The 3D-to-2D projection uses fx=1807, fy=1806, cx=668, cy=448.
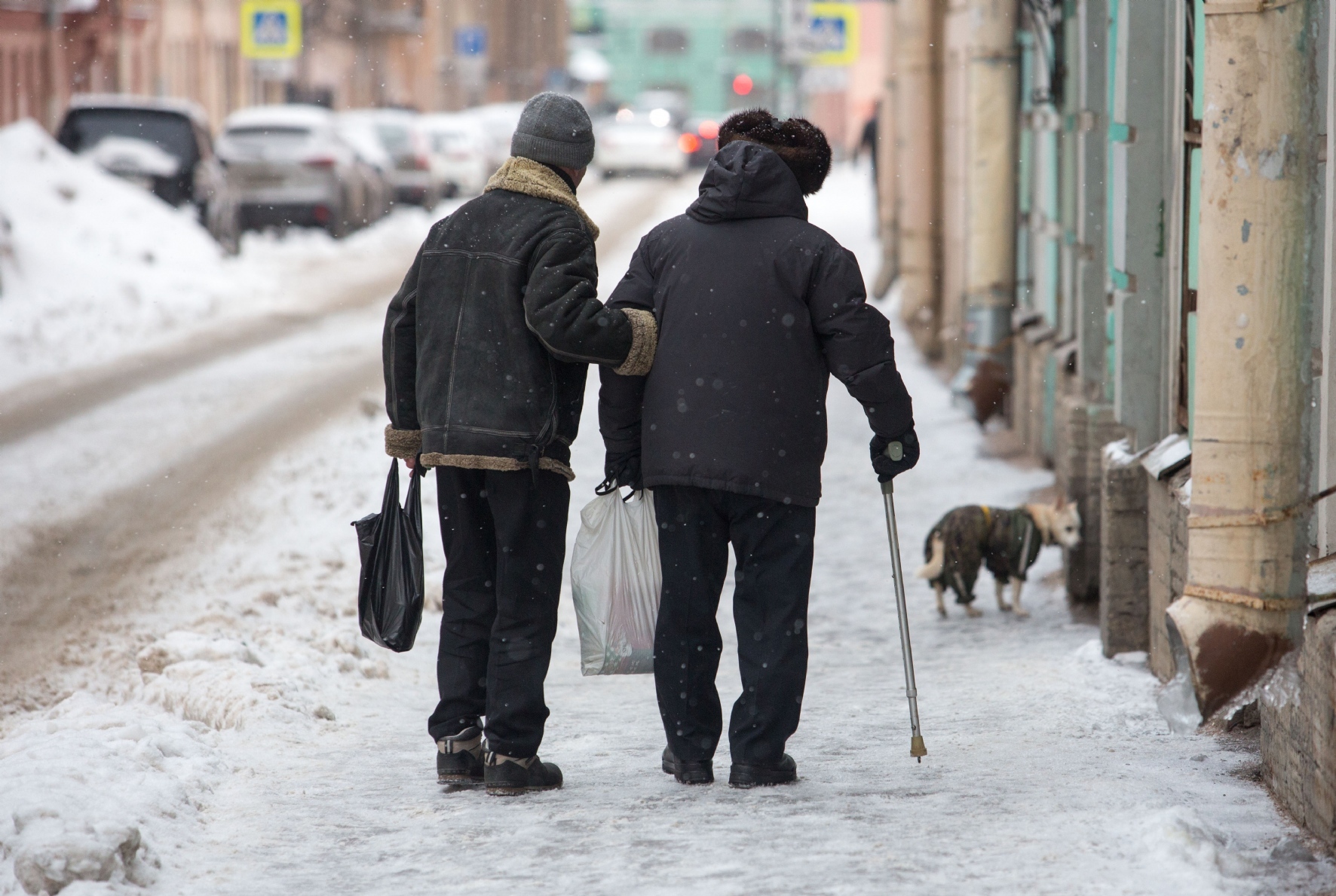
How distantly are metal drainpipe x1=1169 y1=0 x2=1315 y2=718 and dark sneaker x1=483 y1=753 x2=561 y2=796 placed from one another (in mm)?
1645

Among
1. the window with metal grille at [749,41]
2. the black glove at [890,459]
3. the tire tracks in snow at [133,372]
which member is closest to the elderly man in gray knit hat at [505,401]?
the black glove at [890,459]

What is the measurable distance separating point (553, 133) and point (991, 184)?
696 cm

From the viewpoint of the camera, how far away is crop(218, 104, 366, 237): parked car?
2414 cm

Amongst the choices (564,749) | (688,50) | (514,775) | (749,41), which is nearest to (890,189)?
(564,749)

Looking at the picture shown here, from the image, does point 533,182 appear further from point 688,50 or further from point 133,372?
point 688,50

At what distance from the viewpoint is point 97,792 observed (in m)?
4.17

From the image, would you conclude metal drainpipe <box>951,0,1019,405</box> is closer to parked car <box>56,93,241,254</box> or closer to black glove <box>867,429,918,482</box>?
black glove <box>867,429,918,482</box>

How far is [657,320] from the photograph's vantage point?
14.9 ft

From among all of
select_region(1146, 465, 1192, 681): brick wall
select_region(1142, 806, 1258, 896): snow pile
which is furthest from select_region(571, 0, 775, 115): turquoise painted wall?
select_region(1142, 806, 1258, 896): snow pile

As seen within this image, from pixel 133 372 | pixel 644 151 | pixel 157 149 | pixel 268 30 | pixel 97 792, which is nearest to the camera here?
pixel 97 792

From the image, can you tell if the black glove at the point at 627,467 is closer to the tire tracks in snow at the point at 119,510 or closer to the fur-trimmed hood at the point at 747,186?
the fur-trimmed hood at the point at 747,186

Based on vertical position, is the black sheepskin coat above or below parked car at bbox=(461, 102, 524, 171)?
below

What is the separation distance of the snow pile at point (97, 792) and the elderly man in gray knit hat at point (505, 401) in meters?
0.72

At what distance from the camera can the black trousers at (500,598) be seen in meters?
4.55
